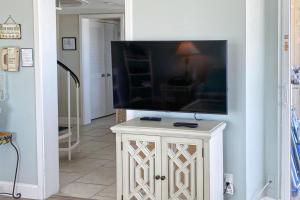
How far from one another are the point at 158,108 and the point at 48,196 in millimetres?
1599

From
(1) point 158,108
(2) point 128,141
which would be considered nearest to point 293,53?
(1) point 158,108

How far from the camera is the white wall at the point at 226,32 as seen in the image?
3633 millimetres

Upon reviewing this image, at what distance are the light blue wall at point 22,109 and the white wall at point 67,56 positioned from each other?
436 centimetres

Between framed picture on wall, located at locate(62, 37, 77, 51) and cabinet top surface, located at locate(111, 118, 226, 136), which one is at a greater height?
framed picture on wall, located at locate(62, 37, 77, 51)

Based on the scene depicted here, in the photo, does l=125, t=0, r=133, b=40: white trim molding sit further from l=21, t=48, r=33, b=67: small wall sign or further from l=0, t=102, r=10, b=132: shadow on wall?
l=0, t=102, r=10, b=132: shadow on wall

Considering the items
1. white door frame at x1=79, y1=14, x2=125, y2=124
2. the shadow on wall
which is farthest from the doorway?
the shadow on wall

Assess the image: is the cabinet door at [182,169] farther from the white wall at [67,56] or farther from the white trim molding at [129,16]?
the white wall at [67,56]

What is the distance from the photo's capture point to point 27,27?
4.39 m

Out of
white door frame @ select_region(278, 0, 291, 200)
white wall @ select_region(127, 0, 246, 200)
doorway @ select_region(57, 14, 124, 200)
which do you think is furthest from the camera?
doorway @ select_region(57, 14, 124, 200)

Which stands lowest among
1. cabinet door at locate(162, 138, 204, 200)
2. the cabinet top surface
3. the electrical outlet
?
the electrical outlet

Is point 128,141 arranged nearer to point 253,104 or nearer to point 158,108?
point 158,108

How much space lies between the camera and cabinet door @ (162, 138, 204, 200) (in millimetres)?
3395

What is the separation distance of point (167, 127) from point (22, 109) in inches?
68.2

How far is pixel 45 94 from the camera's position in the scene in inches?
175
